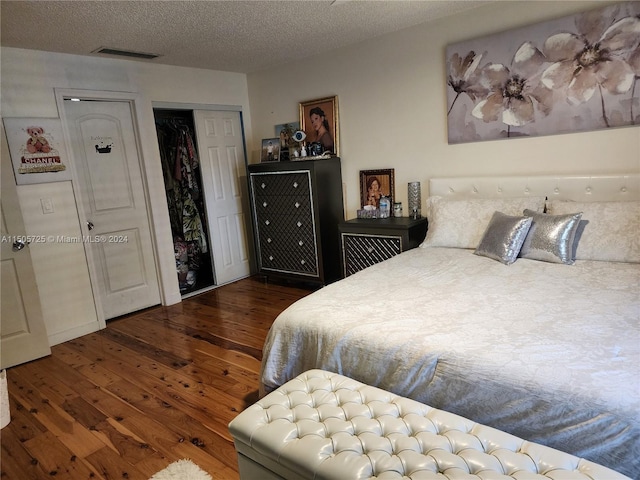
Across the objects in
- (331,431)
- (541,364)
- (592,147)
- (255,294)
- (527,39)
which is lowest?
(255,294)

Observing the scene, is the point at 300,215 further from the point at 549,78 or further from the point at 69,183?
the point at 549,78

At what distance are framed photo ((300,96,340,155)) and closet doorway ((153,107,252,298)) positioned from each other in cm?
93

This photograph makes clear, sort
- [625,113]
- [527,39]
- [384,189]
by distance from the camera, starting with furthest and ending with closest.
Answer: [384,189] < [527,39] < [625,113]

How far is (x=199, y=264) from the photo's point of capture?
190 inches

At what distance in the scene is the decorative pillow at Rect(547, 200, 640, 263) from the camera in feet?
7.72

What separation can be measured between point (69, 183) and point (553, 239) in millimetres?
3608

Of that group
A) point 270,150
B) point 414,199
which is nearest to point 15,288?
point 270,150

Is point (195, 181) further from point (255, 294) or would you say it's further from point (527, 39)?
point (527, 39)

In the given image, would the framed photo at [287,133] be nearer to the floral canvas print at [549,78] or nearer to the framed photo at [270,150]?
the framed photo at [270,150]

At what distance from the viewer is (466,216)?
3.01 m

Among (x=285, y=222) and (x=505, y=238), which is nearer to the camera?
(x=505, y=238)

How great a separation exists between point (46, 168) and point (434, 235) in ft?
10.1

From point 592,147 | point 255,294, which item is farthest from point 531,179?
point 255,294

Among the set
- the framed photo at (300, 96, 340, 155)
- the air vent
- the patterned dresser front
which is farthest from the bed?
the air vent
